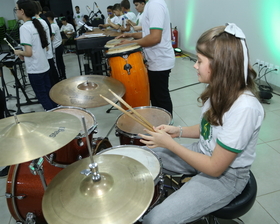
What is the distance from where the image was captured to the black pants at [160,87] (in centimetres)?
231

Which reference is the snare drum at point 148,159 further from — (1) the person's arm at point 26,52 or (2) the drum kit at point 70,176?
(1) the person's arm at point 26,52

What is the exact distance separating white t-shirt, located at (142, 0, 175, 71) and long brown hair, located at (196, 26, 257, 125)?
3.78 feet

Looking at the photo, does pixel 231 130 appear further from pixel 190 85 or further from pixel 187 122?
pixel 190 85

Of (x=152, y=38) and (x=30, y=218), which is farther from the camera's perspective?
(x=152, y=38)

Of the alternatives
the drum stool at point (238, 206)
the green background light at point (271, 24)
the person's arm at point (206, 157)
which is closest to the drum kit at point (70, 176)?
the person's arm at point (206, 157)

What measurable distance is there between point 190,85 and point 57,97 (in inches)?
107

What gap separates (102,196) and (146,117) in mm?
940

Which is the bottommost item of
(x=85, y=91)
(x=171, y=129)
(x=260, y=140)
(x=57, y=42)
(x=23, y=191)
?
(x=260, y=140)

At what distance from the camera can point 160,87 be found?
7.74 feet

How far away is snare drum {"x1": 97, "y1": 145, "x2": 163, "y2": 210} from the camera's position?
1.12 m

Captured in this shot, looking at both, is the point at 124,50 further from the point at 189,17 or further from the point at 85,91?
the point at 189,17

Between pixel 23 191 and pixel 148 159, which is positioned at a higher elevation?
pixel 148 159

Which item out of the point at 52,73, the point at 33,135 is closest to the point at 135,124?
the point at 33,135

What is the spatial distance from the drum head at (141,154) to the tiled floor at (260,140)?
0.82 m
